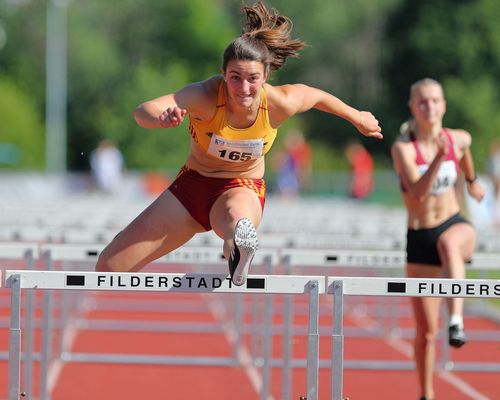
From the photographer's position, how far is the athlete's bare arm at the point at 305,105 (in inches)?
231

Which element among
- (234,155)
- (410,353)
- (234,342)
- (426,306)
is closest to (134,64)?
(410,353)

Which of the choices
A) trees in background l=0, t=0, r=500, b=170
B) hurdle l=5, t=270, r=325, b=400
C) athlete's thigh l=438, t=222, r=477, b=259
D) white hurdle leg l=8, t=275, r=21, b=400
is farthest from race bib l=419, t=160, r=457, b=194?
trees in background l=0, t=0, r=500, b=170

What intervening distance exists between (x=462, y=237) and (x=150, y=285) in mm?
2752

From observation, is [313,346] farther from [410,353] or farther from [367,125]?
[410,353]

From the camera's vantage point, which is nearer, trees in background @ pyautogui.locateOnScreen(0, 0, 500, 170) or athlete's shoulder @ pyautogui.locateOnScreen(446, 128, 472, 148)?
athlete's shoulder @ pyautogui.locateOnScreen(446, 128, 472, 148)

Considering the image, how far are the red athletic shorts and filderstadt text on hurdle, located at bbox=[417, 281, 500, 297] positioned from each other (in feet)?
3.67

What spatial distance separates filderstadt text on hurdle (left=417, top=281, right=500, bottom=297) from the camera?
5.20m

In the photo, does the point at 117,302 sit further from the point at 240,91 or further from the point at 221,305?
the point at 240,91

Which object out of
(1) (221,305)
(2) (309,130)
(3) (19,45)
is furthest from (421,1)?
(1) (221,305)

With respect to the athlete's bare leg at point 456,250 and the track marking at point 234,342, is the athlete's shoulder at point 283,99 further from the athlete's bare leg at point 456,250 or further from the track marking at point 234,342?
the track marking at point 234,342

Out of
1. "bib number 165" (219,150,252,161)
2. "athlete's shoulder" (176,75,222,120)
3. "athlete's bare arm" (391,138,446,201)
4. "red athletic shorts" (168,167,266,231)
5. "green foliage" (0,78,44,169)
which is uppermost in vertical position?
"green foliage" (0,78,44,169)

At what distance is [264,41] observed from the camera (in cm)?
581

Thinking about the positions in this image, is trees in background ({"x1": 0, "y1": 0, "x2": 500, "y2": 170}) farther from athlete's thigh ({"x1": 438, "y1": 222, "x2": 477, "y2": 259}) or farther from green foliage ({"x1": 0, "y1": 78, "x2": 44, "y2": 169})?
athlete's thigh ({"x1": 438, "y1": 222, "x2": 477, "y2": 259})

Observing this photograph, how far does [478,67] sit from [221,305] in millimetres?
45012
